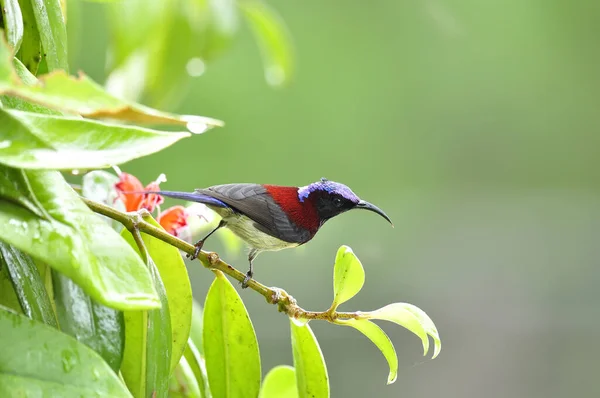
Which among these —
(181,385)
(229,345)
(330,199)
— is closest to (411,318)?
(229,345)

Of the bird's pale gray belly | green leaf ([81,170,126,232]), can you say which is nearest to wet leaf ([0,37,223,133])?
green leaf ([81,170,126,232])

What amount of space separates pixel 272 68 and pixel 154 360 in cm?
111

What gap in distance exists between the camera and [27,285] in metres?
0.60

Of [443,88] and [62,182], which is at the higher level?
[443,88]

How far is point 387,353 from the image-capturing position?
80cm

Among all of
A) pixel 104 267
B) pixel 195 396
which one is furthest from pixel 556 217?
pixel 104 267

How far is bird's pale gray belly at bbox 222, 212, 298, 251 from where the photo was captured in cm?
141

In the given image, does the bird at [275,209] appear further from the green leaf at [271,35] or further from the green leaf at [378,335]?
the green leaf at [378,335]

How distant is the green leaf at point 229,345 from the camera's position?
830 mm

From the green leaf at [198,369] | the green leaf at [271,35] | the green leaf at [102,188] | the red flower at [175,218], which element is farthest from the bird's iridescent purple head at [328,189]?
the green leaf at [198,369]

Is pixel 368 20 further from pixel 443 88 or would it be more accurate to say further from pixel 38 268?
pixel 38 268

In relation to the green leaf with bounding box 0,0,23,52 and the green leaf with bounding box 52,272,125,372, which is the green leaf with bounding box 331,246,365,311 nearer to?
the green leaf with bounding box 52,272,125,372

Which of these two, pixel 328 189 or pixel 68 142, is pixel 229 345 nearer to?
pixel 68 142

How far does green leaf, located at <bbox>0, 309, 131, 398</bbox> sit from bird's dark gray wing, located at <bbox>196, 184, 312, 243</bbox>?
739mm
